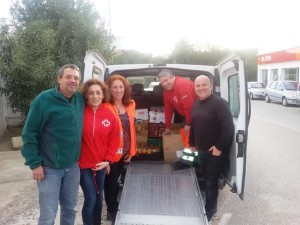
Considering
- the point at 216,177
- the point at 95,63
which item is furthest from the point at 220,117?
the point at 95,63

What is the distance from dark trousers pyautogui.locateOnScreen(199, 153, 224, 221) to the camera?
4.07 m

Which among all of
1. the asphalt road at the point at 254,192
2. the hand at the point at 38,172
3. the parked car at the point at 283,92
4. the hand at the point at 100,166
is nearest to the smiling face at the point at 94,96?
the hand at the point at 100,166

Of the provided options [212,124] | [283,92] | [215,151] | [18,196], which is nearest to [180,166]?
[215,151]

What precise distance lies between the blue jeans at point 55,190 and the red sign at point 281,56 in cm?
2619

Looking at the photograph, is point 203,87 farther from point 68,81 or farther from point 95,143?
point 68,81

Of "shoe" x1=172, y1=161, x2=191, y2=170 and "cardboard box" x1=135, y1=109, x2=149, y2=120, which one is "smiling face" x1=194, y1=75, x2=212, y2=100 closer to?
"shoe" x1=172, y1=161, x2=191, y2=170

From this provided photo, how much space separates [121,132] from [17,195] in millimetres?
2608

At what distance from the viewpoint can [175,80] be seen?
490 cm

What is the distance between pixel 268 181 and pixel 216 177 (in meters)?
2.28

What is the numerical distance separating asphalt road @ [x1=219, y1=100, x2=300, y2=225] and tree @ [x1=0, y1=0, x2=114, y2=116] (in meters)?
5.56

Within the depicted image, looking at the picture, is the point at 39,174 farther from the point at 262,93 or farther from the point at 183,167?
the point at 262,93

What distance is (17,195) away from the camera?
5.34 metres

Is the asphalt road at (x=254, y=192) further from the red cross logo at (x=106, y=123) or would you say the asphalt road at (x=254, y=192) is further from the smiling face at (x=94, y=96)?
the smiling face at (x=94, y=96)

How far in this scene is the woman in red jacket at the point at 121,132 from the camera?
155 inches
